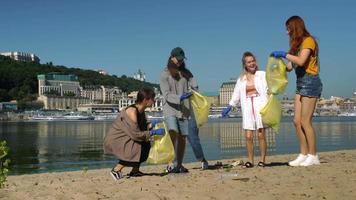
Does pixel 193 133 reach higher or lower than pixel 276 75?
lower

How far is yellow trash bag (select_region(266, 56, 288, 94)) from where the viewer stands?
7312 millimetres

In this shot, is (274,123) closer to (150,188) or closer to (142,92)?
(142,92)

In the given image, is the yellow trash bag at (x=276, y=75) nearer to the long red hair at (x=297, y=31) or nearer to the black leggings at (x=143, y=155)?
the long red hair at (x=297, y=31)

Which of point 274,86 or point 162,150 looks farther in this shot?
point 274,86

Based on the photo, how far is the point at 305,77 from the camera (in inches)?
268

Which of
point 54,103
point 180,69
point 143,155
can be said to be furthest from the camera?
point 54,103

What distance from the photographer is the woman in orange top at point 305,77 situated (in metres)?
6.77

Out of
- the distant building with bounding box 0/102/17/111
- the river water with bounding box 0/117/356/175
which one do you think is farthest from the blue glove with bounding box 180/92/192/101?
the distant building with bounding box 0/102/17/111

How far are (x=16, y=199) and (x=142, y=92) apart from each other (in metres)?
2.24

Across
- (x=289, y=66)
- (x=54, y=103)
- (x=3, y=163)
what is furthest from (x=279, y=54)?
(x=54, y=103)

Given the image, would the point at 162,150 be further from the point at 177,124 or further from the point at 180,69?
the point at 180,69

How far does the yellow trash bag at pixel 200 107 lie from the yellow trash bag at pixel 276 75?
0.96 metres

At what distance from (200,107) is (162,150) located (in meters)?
0.85

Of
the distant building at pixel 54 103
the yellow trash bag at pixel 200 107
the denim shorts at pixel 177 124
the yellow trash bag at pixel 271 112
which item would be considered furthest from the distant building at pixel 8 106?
the yellow trash bag at pixel 271 112
